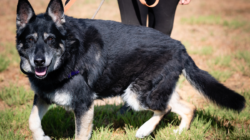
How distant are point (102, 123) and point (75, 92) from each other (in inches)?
39.0

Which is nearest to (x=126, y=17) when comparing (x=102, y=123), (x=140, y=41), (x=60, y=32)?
(x=140, y=41)

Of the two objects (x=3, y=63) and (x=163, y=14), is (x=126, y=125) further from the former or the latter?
(x=3, y=63)

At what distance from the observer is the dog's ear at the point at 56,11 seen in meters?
2.14

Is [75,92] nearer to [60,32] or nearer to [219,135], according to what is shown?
[60,32]

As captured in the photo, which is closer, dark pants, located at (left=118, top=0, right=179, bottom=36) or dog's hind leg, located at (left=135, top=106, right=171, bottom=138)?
dog's hind leg, located at (left=135, top=106, right=171, bottom=138)

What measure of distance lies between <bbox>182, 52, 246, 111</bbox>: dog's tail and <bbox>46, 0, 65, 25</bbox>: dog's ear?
154 centimetres

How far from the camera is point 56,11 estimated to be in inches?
86.0

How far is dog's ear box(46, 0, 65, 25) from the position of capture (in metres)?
2.14

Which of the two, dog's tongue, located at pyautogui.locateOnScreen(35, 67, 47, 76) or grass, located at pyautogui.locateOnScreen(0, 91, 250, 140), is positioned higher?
dog's tongue, located at pyautogui.locateOnScreen(35, 67, 47, 76)

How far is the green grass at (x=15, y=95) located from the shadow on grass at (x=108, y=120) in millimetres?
645

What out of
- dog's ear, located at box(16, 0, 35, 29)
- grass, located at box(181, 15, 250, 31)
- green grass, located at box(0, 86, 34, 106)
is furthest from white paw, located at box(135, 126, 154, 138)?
grass, located at box(181, 15, 250, 31)

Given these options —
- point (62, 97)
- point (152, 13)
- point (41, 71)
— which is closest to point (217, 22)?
point (152, 13)

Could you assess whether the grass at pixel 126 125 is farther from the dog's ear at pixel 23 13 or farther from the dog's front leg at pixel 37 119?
the dog's ear at pixel 23 13

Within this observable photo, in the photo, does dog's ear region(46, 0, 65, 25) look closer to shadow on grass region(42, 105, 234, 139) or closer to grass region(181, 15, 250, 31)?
shadow on grass region(42, 105, 234, 139)
